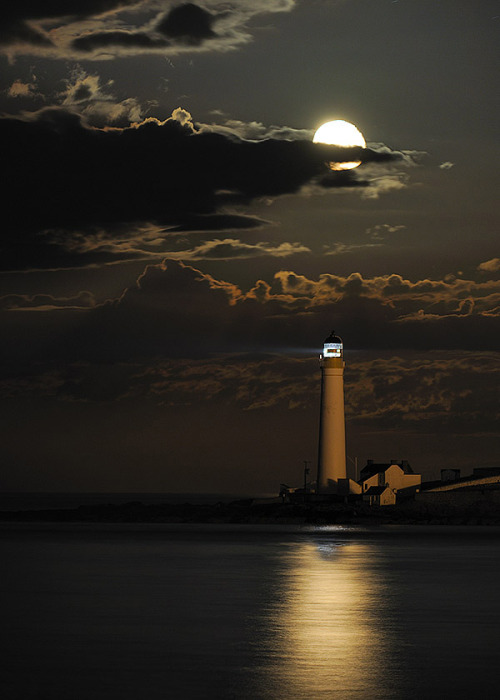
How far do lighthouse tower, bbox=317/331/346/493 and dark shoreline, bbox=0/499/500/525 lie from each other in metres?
3.81

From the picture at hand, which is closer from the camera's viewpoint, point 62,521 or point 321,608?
point 321,608

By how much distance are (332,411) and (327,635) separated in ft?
200

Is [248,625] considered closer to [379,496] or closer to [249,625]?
[249,625]

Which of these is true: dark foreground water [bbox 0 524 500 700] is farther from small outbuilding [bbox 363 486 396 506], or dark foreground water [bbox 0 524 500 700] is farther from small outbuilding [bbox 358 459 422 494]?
small outbuilding [bbox 358 459 422 494]

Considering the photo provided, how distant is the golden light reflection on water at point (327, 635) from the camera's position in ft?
59.7

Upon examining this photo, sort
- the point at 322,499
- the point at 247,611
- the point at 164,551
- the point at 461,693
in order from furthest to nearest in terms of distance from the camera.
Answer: the point at 322,499
the point at 164,551
the point at 247,611
the point at 461,693

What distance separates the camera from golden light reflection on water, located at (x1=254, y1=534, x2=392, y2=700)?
18203mm

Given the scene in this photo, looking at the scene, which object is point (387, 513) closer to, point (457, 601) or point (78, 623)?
point (457, 601)

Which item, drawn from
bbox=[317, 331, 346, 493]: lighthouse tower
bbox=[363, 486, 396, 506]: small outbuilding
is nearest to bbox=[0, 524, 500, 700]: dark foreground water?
bbox=[317, 331, 346, 493]: lighthouse tower

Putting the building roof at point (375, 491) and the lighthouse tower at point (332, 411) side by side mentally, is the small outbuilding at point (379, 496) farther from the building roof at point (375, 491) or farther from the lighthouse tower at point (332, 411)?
the lighthouse tower at point (332, 411)

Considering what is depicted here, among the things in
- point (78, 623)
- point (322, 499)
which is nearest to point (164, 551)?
point (78, 623)

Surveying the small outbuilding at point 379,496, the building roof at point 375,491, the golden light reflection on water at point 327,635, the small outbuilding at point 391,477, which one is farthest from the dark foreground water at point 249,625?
the small outbuilding at point 391,477

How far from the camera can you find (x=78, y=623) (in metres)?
26.7

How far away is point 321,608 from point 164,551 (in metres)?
25.7
